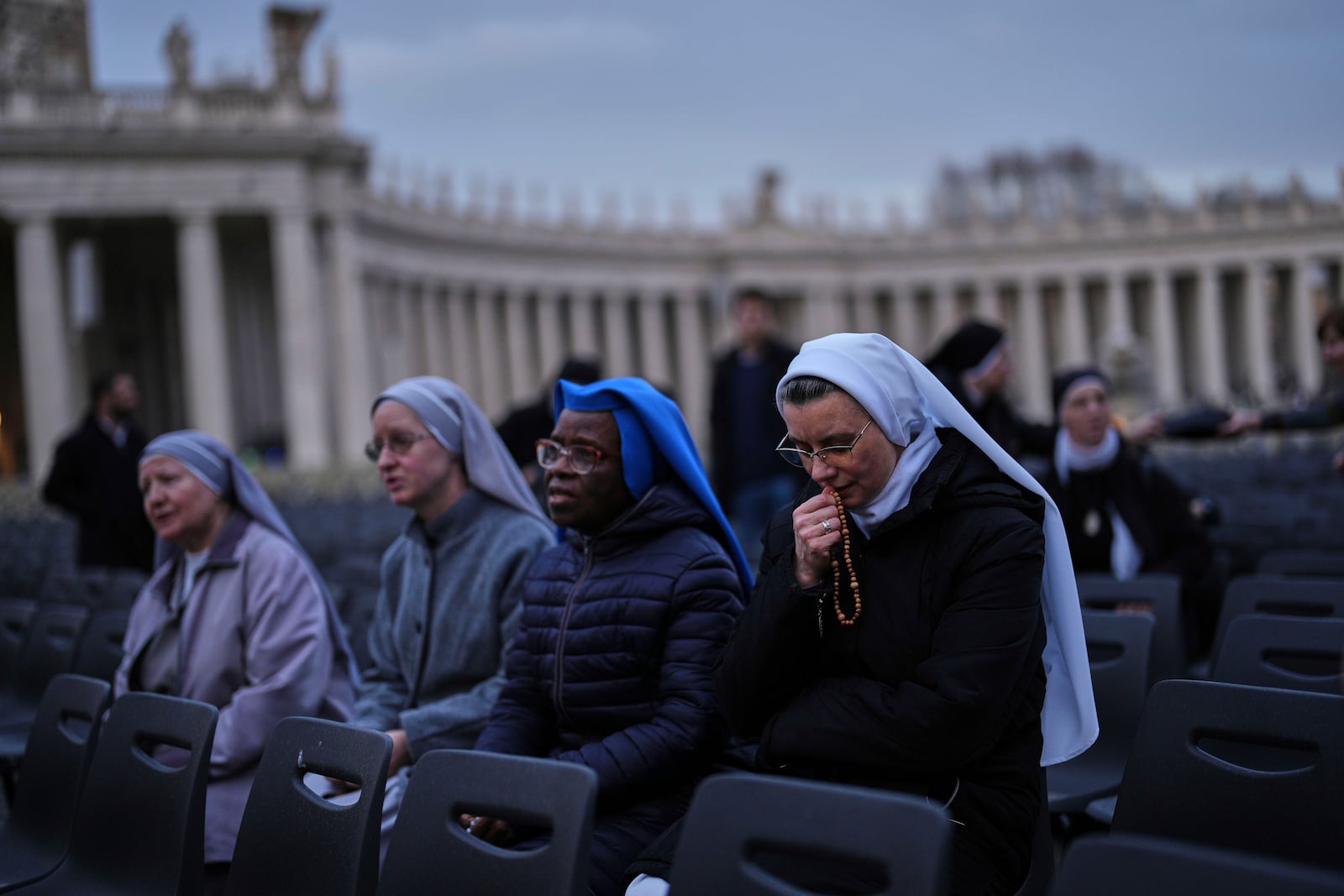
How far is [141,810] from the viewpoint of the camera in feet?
13.0

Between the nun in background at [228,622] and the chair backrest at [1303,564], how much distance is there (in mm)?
4734

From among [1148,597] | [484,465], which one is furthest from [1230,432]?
[484,465]

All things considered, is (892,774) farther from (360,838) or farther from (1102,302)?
(1102,302)

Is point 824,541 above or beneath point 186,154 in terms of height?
beneath

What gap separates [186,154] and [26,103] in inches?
135

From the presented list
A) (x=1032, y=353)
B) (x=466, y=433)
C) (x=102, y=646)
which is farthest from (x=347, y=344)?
(x=1032, y=353)

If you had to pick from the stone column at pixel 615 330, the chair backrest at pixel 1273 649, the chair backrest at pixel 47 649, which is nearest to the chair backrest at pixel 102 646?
the chair backrest at pixel 47 649

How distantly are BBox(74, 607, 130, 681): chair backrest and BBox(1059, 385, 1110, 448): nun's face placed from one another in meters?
5.21

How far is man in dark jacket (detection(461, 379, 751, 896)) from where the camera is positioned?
12.6ft

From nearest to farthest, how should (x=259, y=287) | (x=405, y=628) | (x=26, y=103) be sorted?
(x=405, y=628)
(x=26, y=103)
(x=259, y=287)

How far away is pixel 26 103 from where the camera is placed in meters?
27.0

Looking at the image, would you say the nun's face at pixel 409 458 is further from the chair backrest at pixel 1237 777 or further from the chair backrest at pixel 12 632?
the chair backrest at pixel 12 632

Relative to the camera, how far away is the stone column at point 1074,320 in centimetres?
5625

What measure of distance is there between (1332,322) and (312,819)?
18.0 ft
